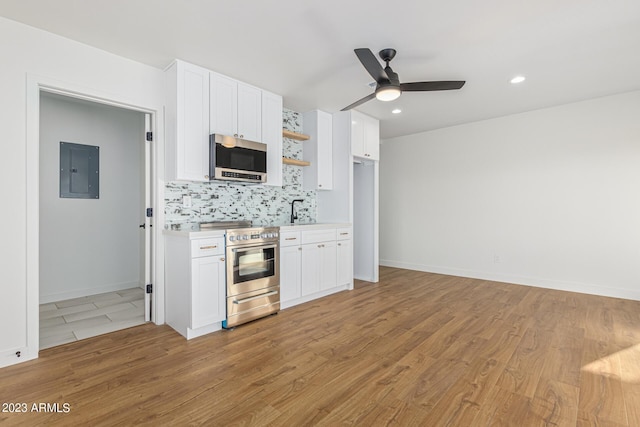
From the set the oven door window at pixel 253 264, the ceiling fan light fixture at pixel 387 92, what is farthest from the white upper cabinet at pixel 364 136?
the oven door window at pixel 253 264

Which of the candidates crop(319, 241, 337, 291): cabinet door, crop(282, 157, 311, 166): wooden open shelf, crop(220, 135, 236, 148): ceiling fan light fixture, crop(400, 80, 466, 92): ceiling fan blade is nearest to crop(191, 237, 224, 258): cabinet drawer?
crop(220, 135, 236, 148): ceiling fan light fixture

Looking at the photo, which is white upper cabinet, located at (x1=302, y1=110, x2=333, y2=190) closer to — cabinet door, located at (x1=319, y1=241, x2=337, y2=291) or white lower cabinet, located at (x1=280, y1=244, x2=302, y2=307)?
cabinet door, located at (x1=319, y1=241, x2=337, y2=291)

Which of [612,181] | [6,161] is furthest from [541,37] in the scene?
[6,161]

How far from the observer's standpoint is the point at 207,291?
2865mm

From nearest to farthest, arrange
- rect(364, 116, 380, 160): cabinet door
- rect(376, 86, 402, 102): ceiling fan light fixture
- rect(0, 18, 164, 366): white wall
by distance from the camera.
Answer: rect(0, 18, 164, 366): white wall → rect(376, 86, 402, 102): ceiling fan light fixture → rect(364, 116, 380, 160): cabinet door

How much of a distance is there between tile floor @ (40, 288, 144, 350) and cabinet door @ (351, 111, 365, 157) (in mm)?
3411

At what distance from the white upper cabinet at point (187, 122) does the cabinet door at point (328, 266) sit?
1.73 metres

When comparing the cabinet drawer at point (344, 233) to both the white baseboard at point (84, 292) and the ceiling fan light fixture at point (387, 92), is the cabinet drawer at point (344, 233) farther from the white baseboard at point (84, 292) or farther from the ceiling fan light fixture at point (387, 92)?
the white baseboard at point (84, 292)

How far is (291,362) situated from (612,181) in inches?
184

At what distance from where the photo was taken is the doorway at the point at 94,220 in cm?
363

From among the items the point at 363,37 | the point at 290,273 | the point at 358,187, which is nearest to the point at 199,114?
the point at 363,37

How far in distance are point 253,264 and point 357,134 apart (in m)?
2.51

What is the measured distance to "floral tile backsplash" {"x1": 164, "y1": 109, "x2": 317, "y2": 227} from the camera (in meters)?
3.31

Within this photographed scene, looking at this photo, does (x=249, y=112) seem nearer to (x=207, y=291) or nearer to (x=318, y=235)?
(x=318, y=235)
